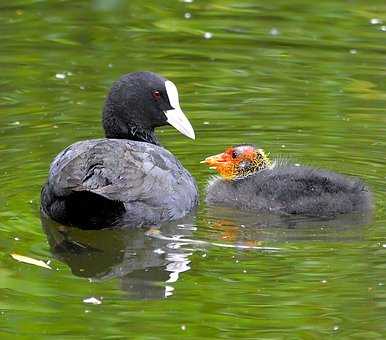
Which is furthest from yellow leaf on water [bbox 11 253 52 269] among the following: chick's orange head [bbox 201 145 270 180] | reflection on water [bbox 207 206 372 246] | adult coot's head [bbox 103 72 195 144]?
adult coot's head [bbox 103 72 195 144]

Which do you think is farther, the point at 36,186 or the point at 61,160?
the point at 36,186

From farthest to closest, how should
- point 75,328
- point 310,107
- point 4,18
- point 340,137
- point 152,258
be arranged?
point 4,18 → point 310,107 → point 340,137 → point 152,258 → point 75,328

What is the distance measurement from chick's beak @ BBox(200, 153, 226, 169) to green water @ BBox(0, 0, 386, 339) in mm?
296

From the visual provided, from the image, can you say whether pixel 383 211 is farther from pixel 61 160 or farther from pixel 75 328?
pixel 75 328

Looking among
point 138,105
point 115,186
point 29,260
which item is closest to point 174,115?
point 138,105

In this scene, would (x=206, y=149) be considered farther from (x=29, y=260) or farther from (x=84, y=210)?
(x=29, y=260)

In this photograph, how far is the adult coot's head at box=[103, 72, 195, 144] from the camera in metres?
9.45

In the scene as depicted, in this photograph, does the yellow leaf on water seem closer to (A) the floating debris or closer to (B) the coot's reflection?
(B) the coot's reflection

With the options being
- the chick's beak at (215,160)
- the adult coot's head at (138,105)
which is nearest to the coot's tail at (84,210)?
the chick's beak at (215,160)

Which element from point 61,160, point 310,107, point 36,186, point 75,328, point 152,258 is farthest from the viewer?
point 310,107

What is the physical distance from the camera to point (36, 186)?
920 cm

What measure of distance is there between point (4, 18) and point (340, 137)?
190 inches

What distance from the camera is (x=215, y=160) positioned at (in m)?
9.16

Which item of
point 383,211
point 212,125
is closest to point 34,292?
point 383,211
